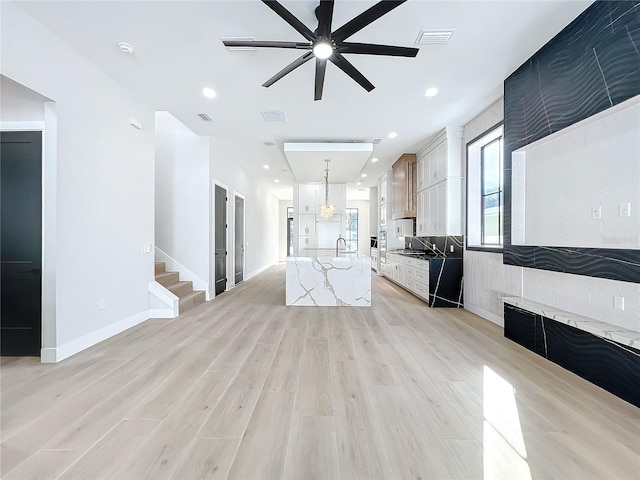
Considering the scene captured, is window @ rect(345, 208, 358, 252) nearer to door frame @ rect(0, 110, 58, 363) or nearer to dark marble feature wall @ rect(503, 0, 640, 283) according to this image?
dark marble feature wall @ rect(503, 0, 640, 283)

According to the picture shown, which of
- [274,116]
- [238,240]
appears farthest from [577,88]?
[238,240]

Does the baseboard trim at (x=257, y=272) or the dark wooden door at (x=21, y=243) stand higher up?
the dark wooden door at (x=21, y=243)

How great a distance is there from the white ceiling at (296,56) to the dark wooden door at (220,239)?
5.49 feet

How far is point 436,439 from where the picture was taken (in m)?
1.68

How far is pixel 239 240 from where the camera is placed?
778 cm

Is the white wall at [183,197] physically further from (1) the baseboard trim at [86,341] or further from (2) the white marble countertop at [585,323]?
(2) the white marble countertop at [585,323]

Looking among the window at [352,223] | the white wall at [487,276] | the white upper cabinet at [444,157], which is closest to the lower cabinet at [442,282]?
the white wall at [487,276]

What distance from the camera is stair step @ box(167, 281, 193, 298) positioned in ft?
15.6

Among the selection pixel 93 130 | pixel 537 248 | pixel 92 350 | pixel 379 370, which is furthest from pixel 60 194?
pixel 537 248

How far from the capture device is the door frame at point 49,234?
9.05 ft

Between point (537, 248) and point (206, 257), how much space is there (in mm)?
5210

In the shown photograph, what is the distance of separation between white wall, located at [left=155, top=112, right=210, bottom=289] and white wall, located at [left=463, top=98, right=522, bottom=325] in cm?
485

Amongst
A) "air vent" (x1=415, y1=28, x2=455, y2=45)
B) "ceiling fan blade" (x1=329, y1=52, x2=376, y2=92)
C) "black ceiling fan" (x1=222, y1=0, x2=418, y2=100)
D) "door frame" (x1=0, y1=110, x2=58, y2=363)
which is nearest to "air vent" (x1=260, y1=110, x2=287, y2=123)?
"black ceiling fan" (x1=222, y1=0, x2=418, y2=100)

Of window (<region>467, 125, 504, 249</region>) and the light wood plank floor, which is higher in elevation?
window (<region>467, 125, 504, 249</region>)
